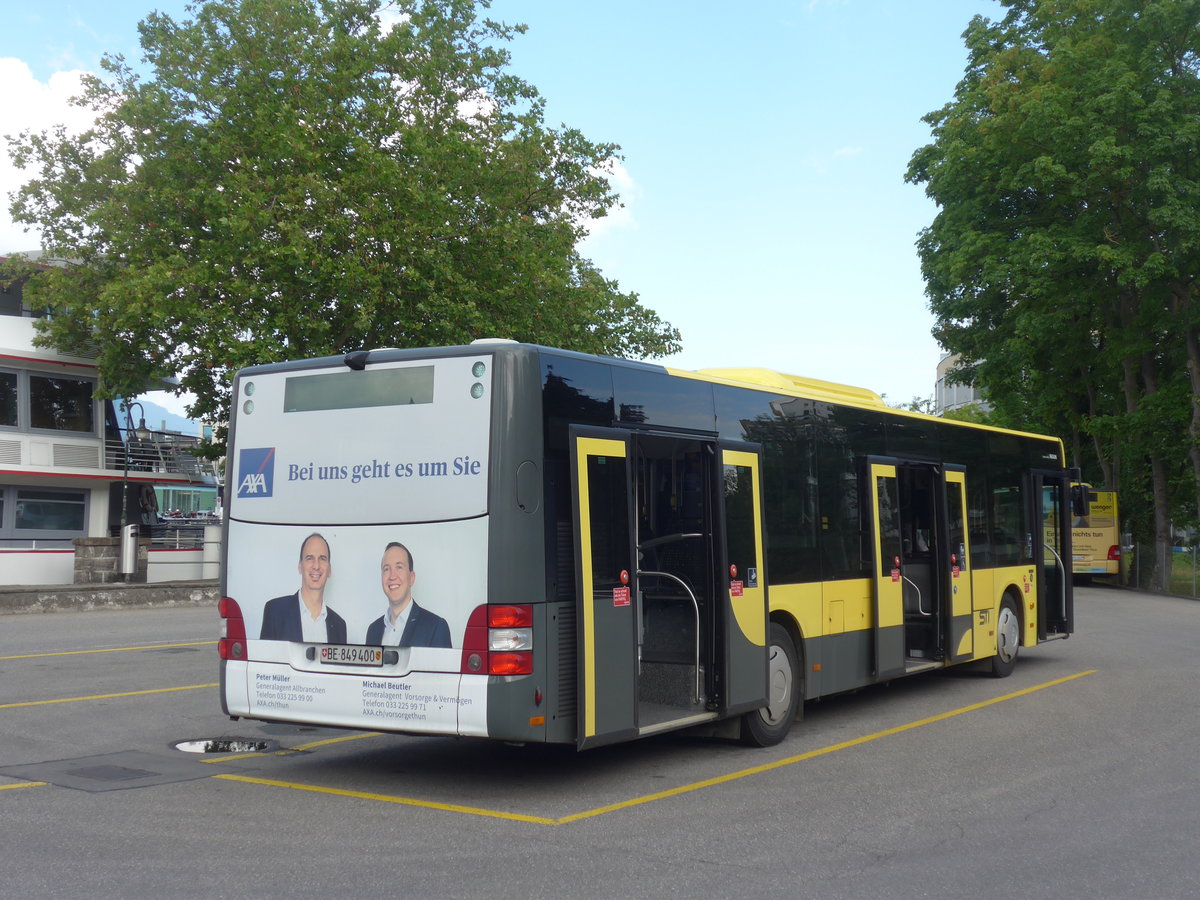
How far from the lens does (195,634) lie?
66.3 feet

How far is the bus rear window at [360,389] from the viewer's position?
27.0ft

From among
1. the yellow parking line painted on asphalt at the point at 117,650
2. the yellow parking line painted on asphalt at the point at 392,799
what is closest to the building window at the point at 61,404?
the yellow parking line painted on asphalt at the point at 117,650

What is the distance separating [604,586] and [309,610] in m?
1.95

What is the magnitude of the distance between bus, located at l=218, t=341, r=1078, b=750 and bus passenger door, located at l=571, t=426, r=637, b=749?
0.05 ft

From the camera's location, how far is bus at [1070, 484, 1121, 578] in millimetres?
39781

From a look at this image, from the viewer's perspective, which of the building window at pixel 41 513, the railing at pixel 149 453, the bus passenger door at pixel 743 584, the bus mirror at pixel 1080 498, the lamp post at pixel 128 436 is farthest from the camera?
the railing at pixel 149 453

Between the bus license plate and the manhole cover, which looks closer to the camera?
the bus license plate

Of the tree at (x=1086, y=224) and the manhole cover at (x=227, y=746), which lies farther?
the tree at (x=1086, y=224)

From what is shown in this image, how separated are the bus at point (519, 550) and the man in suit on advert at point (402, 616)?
14 mm

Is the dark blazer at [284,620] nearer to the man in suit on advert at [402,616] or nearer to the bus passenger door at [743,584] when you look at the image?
the man in suit on advert at [402,616]

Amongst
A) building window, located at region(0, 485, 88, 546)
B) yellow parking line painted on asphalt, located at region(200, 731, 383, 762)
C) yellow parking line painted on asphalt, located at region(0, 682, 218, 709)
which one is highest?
building window, located at region(0, 485, 88, 546)

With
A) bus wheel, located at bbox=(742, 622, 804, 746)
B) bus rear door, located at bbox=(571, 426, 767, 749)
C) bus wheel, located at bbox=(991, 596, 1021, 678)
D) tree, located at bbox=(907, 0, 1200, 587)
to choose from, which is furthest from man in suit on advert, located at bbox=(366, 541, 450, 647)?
tree, located at bbox=(907, 0, 1200, 587)

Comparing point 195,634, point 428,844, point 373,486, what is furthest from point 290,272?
point 428,844

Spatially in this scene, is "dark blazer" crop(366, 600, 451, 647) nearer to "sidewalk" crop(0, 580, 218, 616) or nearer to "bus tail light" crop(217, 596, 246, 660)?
"bus tail light" crop(217, 596, 246, 660)
